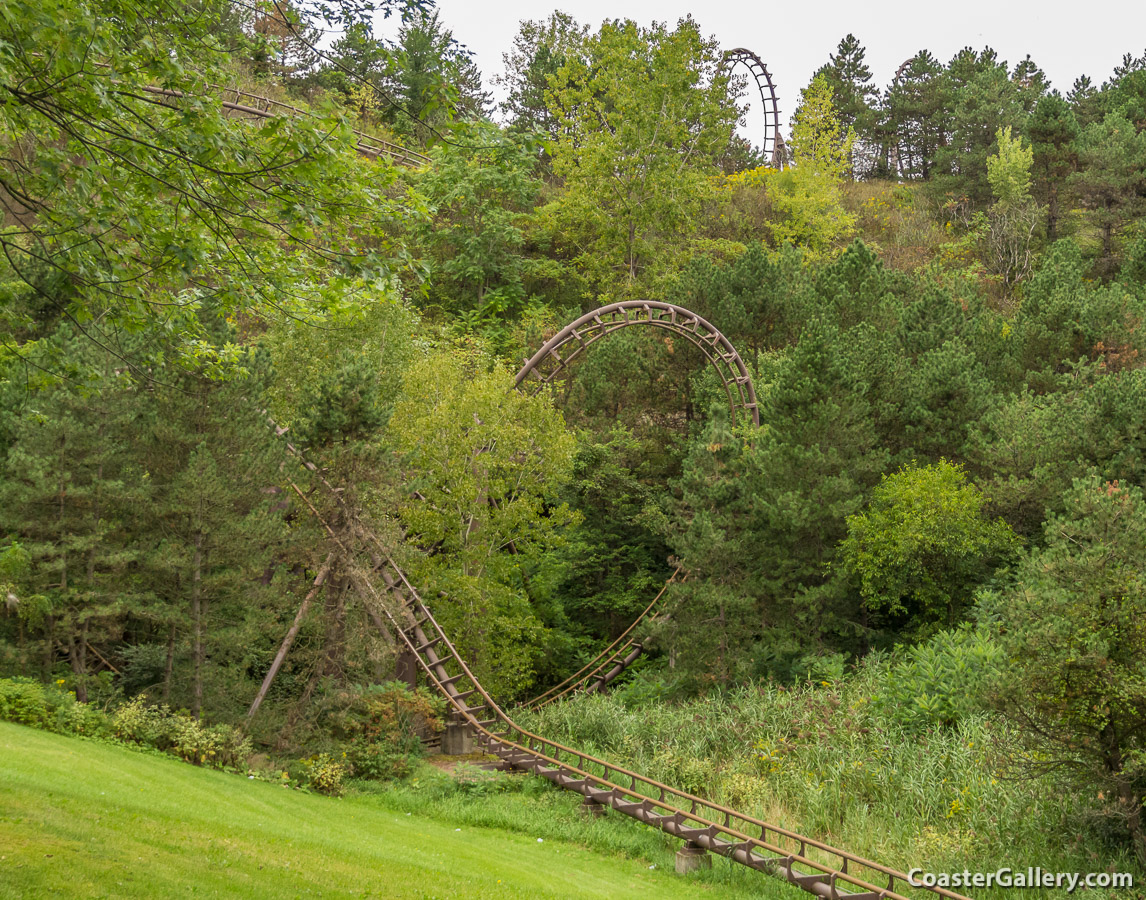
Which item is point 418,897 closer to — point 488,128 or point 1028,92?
point 488,128

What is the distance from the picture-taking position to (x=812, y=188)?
3844 centimetres

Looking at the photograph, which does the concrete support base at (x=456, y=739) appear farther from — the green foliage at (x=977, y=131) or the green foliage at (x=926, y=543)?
the green foliage at (x=977, y=131)

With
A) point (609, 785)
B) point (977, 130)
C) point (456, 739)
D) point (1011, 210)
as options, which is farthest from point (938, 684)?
point (977, 130)

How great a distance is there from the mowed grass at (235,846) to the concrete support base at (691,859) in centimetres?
18

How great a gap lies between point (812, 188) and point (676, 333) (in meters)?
15.1

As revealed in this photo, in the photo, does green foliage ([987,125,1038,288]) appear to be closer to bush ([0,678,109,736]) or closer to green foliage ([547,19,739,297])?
green foliage ([547,19,739,297])

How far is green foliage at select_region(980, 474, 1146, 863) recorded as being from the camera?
33.0 feet

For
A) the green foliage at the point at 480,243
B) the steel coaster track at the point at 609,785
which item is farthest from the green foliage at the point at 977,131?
the steel coaster track at the point at 609,785

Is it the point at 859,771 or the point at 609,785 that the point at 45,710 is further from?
the point at 859,771

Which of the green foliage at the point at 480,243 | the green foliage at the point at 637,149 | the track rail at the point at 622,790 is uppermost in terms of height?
the green foliage at the point at 637,149

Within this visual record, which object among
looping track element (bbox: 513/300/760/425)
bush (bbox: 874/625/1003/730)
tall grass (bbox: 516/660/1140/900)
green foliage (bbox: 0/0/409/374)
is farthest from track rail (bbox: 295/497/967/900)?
green foliage (bbox: 0/0/409/374)

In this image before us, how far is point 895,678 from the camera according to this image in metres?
16.8

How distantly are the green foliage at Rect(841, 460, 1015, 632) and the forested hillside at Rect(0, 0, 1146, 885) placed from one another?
103 millimetres

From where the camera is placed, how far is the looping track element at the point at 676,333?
23641 millimetres
